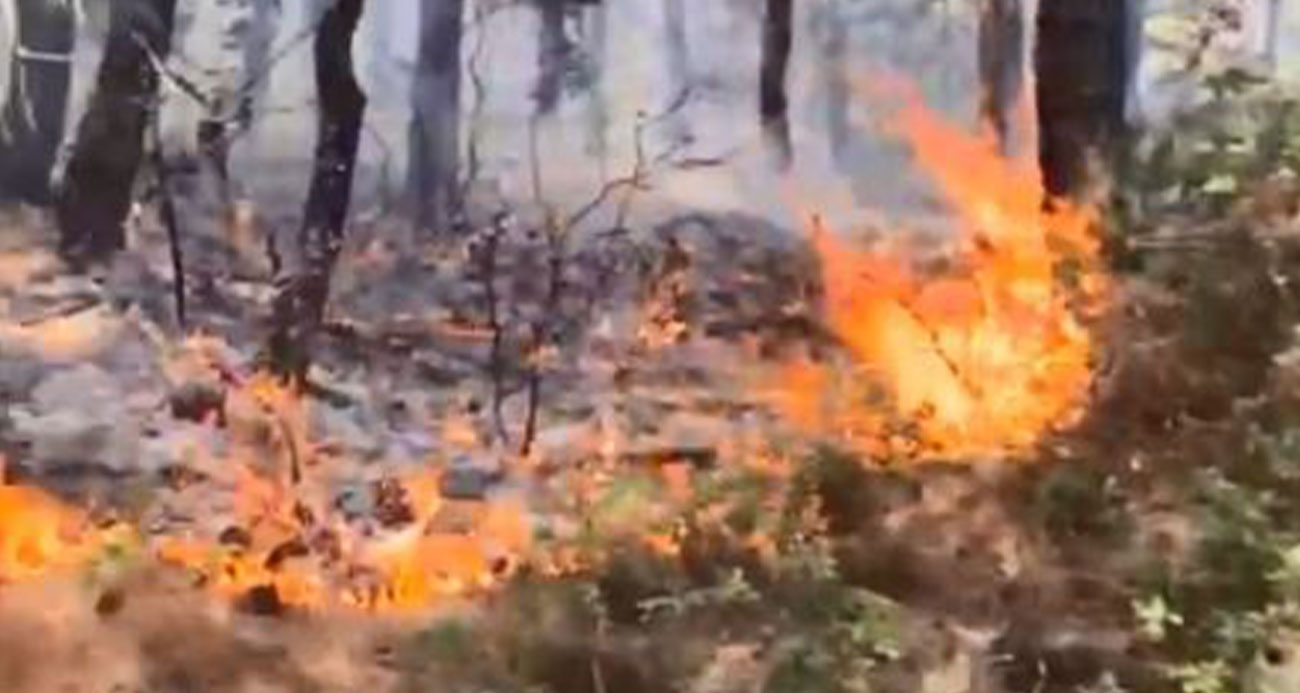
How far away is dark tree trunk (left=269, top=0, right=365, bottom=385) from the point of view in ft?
6.96

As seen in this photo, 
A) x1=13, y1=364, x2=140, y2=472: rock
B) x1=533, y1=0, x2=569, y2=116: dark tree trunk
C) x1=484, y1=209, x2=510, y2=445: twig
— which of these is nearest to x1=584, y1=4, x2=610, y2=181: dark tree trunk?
x1=533, y1=0, x2=569, y2=116: dark tree trunk

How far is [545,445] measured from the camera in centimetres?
219

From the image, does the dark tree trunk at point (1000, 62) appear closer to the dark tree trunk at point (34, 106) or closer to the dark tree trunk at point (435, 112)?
the dark tree trunk at point (435, 112)

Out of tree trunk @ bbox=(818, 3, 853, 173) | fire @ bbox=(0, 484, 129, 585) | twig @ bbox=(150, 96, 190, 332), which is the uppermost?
tree trunk @ bbox=(818, 3, 853, 173)

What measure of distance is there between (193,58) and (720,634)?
2.50ft

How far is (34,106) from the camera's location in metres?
2.07

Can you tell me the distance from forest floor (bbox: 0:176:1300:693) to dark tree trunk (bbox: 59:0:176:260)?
1.2 inches

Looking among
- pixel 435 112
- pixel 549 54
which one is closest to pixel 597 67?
pixel 549 54

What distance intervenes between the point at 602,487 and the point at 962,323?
0.41m

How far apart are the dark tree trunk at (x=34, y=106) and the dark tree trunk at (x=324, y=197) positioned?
236 mm

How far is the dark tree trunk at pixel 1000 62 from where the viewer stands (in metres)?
2.27

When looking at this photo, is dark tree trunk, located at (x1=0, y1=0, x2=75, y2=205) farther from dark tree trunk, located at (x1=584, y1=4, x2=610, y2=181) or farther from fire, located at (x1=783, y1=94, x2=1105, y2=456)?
fire, located at (x1=783, y1=94, x2=1105, y2=456)

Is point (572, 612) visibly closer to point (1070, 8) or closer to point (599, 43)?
point (599, 43)

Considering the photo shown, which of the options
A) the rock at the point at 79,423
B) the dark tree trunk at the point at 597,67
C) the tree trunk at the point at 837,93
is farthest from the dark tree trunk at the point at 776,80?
the rock at the point at 79,423
